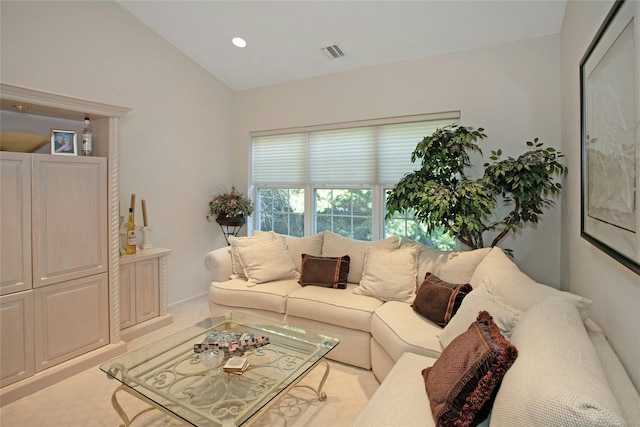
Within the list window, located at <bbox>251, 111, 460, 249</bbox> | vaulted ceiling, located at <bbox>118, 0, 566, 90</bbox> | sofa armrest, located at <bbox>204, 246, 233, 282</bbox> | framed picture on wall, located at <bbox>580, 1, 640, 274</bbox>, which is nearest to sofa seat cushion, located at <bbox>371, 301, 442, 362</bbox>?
framed picture on wall, located at <bbox>580, 1, 640, 274</bbox>

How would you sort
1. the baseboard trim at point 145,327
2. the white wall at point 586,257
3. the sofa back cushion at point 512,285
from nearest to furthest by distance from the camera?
1. the white wall at point 586,257
2. the sofa back cushion at point 512,285
3. the baseboard trim at point 145,327

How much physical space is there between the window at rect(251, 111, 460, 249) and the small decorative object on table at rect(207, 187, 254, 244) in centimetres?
46

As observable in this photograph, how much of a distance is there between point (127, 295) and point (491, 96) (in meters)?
3.99

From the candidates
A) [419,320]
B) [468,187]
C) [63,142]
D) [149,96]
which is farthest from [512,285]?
[149,96]

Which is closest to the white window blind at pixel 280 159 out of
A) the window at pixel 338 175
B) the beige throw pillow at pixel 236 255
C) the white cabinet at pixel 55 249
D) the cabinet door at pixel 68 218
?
the window at pixel 338 175

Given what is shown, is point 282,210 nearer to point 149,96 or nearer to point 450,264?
point 149,96

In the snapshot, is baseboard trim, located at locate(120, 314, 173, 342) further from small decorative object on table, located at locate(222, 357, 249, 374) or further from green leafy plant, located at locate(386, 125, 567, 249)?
green leafy plant, located at locate(386, 125, 567, 249)

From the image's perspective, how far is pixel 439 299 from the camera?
2348mm

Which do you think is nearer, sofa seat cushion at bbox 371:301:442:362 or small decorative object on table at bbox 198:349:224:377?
small decorative object on table at bbox 198:349:224:377

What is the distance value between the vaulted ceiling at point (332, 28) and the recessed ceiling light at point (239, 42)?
55 mm

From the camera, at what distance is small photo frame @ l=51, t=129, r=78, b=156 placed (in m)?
2.60

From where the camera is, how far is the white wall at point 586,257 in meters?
1.30

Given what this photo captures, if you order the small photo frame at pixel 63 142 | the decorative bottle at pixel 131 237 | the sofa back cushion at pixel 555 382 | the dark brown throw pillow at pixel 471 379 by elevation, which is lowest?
the dark brown throw pillow at pixel 471 379

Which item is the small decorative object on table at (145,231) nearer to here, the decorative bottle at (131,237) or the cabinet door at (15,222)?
the decorative bottle at (131,237)
